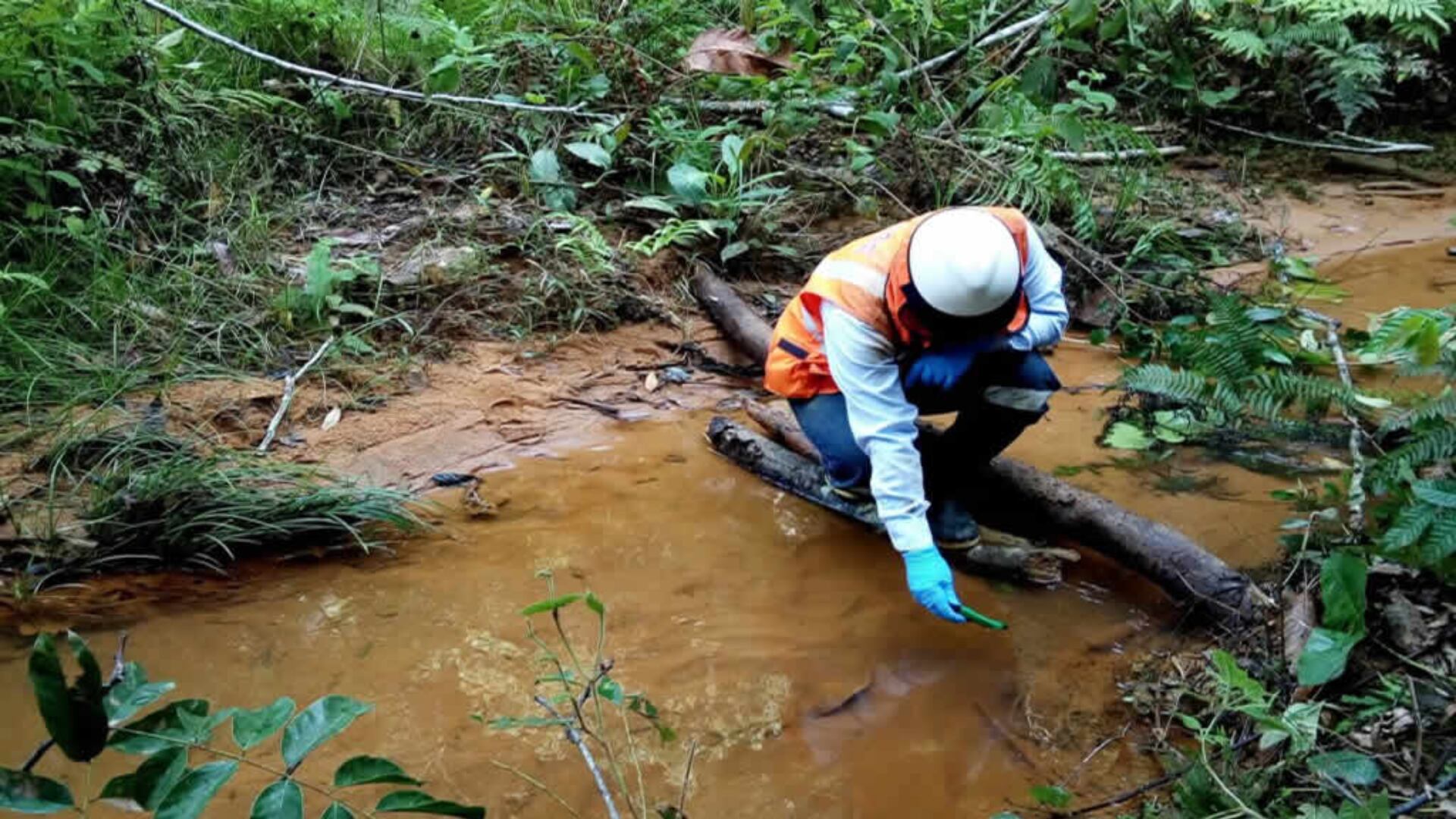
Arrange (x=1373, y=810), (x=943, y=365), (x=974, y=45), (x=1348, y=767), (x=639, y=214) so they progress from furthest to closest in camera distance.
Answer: (x=974, y=45)
(x=639, y=214)
(x=943, y=365)
(x=1348, y=767)
(x=1373, y=810)

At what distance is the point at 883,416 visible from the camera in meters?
2.68

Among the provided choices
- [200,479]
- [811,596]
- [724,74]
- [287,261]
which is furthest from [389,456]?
[724,74]

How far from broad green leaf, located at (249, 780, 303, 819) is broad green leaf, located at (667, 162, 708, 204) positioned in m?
3.68

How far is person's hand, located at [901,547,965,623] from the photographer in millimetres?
2492

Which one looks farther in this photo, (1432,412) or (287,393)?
(287,393)

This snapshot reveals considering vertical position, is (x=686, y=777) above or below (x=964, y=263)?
below

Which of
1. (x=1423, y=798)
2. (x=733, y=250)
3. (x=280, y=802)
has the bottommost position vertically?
(x=733, y=250)

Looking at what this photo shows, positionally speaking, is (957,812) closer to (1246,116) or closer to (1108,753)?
(1108,753)

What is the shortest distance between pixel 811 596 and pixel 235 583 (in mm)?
1519

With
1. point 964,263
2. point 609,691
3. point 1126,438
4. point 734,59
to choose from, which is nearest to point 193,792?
point 609,691

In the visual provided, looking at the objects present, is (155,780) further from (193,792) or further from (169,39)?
(169,39)

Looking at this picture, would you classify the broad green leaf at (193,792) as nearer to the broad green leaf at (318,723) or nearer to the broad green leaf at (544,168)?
the broad green leaf at (318,723)

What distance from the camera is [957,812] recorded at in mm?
2070

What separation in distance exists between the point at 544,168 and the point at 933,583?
2.96 m
